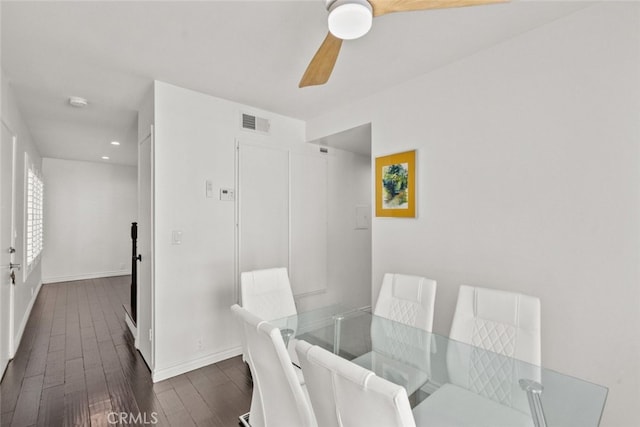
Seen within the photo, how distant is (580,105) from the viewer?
69.8 inches

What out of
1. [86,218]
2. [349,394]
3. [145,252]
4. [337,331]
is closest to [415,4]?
[349,394]

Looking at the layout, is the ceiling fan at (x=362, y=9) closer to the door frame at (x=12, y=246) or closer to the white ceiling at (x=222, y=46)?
the white ceiling at (x=222, y=46)

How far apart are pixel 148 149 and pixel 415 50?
2.44 metres

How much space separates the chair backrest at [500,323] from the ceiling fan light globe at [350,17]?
154cm

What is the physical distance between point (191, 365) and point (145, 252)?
3.73ft

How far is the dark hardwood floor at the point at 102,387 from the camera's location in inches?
82.1

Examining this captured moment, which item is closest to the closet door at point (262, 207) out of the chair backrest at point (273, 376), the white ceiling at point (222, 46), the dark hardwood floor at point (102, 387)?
the white ceiling at point (222, 46)

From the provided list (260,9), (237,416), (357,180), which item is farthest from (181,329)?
(357,180)

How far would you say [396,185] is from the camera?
274cm

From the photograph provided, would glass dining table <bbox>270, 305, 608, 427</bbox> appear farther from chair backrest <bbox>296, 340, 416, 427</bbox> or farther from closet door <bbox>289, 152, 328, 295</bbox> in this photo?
closet door <bbox>289, 152, 328, 295</bbox>

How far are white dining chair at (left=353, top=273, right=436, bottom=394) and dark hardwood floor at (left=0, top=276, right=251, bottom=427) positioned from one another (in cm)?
114

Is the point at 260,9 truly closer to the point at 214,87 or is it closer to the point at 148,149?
the point at 214,87

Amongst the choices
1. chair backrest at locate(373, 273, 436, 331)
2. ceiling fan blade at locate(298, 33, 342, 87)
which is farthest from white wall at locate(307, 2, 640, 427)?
ceiling fan blade at locate(298, 33, 342, 87)

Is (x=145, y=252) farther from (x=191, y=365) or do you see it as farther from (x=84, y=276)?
(x=84, y=276)
